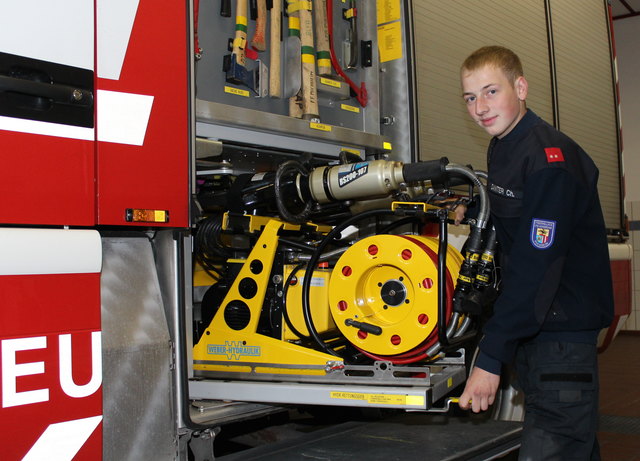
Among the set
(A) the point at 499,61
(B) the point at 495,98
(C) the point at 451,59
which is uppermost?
(C) the point at 451,59

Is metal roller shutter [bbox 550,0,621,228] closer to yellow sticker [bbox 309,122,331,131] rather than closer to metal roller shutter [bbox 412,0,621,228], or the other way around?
metal roller shutter [bbox 412,0,621,228]

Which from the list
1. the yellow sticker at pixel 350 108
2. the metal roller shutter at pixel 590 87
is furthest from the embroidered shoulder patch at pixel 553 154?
the metal roller shutter at pixel 590 87

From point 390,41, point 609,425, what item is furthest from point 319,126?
point 609,425

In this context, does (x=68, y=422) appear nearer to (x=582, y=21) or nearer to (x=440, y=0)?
(x=440, y=0)

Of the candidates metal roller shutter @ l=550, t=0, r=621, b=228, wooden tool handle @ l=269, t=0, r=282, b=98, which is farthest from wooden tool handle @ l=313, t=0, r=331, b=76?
metal roller shutter @ l=550, t=0, r=621, b=228

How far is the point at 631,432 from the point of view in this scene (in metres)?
5.11

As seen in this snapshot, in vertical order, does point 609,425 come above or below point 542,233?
below

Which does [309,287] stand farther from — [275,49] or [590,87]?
[590,87]

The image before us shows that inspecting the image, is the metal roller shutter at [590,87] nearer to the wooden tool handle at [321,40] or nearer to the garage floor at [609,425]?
the garage floor at [609,425]

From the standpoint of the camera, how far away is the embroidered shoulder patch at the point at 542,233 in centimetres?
212

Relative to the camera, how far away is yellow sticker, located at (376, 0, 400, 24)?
3.56 metres

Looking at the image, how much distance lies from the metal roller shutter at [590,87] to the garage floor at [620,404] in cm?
148

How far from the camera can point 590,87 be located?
5.18 m

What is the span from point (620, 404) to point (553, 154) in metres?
4.79
